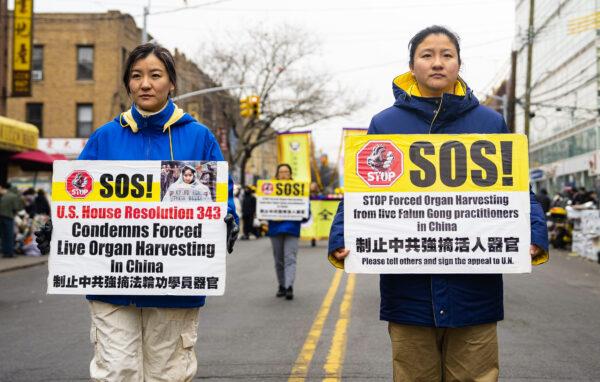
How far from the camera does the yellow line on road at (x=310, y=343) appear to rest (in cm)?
565

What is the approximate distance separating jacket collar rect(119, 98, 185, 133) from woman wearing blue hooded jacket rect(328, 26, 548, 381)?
950 mm

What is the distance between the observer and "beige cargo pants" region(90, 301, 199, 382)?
3299 millimetres

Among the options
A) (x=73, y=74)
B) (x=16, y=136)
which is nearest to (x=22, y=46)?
(x=16, y=136)

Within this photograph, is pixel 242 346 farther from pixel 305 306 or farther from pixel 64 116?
pixel 64 116

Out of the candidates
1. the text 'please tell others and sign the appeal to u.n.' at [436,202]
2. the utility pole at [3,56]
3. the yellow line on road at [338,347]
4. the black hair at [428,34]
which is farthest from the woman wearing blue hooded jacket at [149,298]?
the utility pole at [3,56]

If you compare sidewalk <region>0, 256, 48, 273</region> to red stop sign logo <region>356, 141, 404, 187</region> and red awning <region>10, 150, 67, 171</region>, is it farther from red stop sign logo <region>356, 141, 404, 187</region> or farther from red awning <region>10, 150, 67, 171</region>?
red stop sign logo <region>356, 141, 404, 187</region>

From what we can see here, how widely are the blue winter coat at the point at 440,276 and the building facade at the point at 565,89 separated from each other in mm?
31142

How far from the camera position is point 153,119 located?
139 inches

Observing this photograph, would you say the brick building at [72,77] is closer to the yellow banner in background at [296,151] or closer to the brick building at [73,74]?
the brick building at [73,74]

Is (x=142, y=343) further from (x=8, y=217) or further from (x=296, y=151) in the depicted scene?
(x=296, y=151)

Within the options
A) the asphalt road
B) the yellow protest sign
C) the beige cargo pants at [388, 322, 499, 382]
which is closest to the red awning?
the yellow protest sign

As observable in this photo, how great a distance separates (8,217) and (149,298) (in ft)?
51.9

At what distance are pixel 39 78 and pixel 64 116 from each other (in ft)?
7.75

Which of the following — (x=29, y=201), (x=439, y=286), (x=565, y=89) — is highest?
(x=565, y=89)
